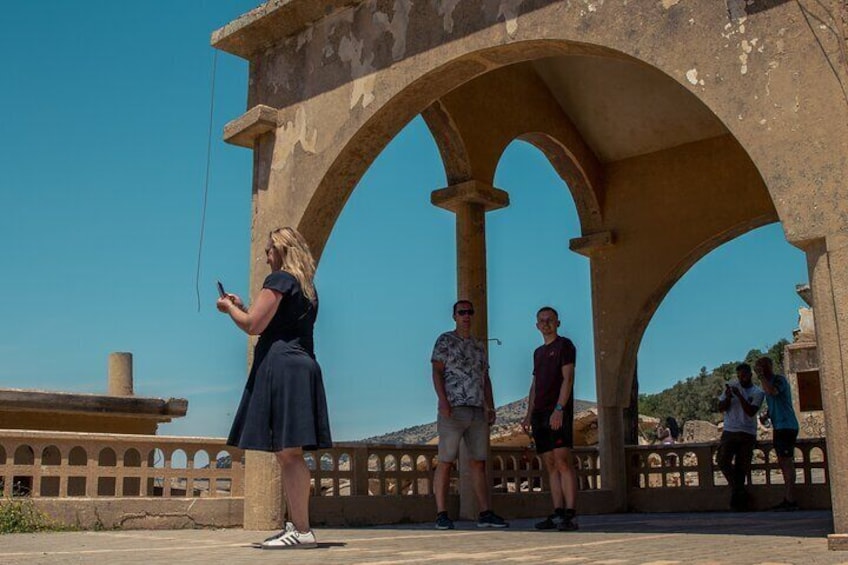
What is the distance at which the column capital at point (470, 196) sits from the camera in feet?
34.0

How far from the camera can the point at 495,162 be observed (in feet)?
35.4

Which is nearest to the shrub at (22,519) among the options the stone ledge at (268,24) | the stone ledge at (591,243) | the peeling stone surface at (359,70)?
the peeling stone surface at (359,70)

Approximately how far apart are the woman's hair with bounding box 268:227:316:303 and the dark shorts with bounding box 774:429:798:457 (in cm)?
659

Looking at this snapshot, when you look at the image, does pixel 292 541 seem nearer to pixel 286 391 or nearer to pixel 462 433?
pixel 286 391

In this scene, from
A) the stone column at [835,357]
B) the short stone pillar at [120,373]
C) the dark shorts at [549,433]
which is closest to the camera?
the stone column at [835,357]

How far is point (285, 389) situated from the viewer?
5.62 m

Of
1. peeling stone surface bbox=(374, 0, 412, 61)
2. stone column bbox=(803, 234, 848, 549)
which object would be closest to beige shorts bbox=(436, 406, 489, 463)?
peeling stone surface bbox=(374, 0, 412, 61)

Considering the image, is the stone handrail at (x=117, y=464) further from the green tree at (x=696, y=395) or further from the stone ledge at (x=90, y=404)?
the green tree at (x=696, y=395)

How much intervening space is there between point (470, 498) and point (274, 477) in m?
2.27

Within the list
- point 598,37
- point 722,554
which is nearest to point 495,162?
point 598,37

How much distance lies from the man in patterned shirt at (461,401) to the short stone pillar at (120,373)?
8291 mm

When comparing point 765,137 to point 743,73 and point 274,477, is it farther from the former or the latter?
point 274,477

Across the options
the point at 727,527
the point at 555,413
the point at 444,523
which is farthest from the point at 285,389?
the point at 727,527

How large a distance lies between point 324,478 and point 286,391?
4860 mm
